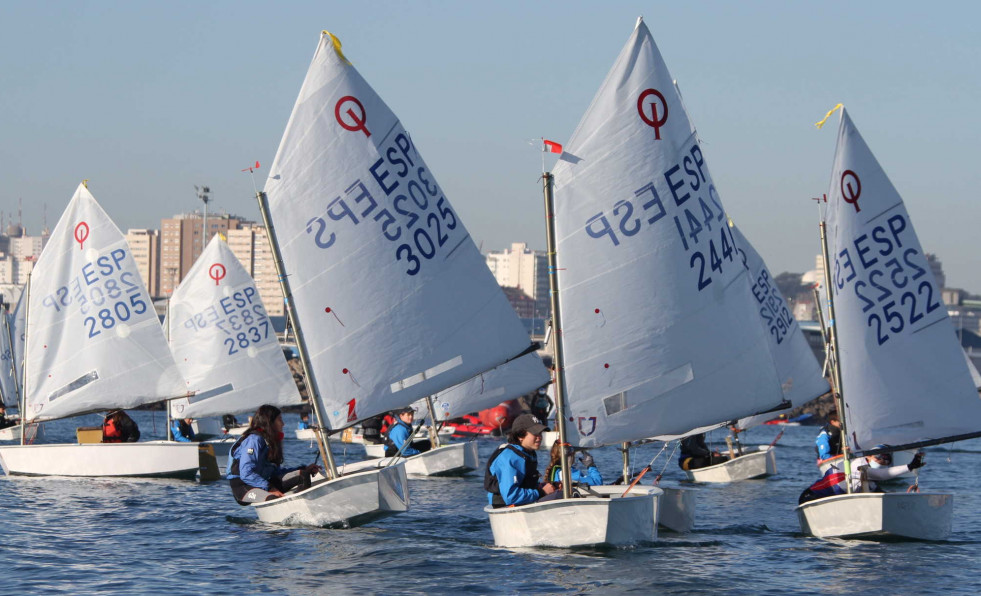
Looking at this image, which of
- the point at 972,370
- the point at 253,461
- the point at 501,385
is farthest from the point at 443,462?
the point at 972,370

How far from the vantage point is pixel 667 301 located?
661 inches

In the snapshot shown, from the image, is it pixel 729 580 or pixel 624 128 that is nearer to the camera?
pixel 729 580

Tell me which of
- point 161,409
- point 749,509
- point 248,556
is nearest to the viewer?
point 248,556

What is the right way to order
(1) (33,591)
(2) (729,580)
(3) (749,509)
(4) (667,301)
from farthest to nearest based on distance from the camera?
(3) (749,509)
(4) (667,301)
(2) (729,580)
(1) (33,591)

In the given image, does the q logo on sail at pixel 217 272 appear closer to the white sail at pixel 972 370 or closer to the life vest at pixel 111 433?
the life vest at pixel 111 433

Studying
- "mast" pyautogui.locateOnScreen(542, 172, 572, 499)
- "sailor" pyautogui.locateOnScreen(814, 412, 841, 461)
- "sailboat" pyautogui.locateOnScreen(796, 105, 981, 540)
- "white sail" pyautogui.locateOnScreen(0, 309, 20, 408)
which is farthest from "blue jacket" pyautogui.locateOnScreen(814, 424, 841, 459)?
"white sail" pyautogui.locateOnScreen(0, 309, 20, 408)

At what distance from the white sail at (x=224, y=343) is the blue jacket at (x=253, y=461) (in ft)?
53.7

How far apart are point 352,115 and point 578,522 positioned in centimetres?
649

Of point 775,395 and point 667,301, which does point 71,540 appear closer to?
point 667,301

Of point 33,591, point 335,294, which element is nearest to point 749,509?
point 335,294

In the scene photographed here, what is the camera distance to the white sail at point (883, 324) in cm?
1750

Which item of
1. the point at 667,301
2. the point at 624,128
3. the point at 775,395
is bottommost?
the point at 775,395

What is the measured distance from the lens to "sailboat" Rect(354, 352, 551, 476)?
90.8 ft

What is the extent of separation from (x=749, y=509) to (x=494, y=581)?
9.66 meters
